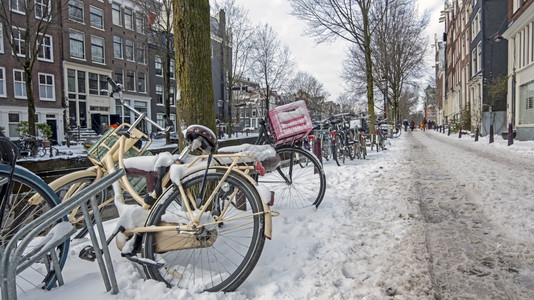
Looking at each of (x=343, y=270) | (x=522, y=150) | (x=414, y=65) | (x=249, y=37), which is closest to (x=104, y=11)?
(x=249, y=37)

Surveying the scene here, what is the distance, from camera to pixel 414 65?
2666 centimetres

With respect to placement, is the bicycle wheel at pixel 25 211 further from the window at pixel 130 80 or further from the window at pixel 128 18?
the window at pixel 128 18

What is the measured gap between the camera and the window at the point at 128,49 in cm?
3275

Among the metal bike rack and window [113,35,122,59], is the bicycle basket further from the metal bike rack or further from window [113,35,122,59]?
window [113,35,122,59]

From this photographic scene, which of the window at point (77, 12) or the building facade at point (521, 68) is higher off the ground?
the window at point (77, 12)

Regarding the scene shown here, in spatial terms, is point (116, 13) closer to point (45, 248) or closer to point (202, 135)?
point (202, 135)

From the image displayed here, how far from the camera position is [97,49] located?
30203mm

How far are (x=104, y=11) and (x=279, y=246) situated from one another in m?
33.9

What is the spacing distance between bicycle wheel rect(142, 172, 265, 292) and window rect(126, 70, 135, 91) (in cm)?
3433

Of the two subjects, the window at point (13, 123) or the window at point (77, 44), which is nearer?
the window at point (13, 123)

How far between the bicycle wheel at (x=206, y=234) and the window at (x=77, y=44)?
3107 cm

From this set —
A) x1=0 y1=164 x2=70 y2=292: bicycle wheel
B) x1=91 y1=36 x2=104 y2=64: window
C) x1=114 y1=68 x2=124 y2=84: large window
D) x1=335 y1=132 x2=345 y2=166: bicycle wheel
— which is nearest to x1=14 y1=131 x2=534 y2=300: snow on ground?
x1=0 y1=164 x2=70 y2=292: bicycle wheel

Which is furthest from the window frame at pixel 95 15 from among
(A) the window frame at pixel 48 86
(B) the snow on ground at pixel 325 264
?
Result: (B) the snow on ground at pixel 325 264

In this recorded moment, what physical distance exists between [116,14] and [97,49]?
14.3 feet
